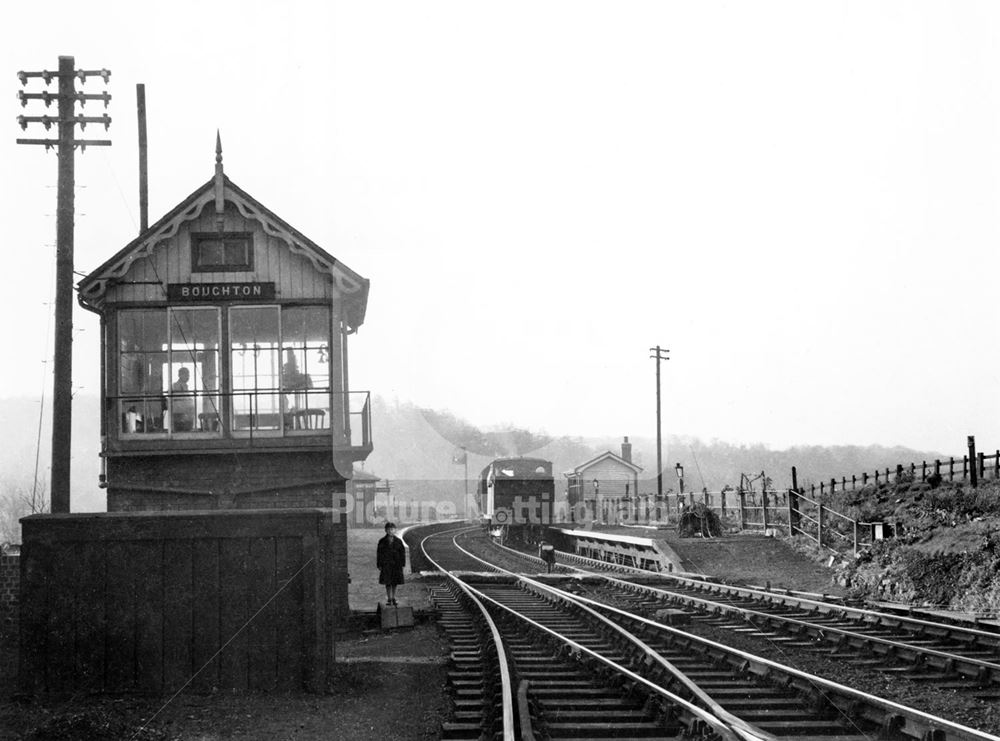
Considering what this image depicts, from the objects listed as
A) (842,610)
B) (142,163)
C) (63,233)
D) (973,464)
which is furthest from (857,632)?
(142,163)

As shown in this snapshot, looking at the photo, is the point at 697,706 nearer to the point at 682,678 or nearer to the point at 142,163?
the point at 682,678

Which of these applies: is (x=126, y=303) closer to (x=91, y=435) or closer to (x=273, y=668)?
(x=273, y=668)

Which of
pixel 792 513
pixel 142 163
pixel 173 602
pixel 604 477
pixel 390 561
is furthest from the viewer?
pixel 604 477

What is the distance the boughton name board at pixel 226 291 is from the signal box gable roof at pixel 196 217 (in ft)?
2.70

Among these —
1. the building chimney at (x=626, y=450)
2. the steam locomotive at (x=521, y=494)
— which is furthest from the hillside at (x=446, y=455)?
the steam locomotive at (x=521, y=494)

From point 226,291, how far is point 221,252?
773 millimetres

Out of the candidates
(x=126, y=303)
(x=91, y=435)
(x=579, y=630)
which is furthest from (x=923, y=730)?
(x=91, y=435)

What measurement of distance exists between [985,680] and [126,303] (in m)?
14.6

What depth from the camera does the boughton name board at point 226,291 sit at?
1852 centimetres

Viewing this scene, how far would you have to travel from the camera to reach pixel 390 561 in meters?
17.7

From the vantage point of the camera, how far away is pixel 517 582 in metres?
23.1

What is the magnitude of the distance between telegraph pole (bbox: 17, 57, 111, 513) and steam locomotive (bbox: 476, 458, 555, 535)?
78.4 feet

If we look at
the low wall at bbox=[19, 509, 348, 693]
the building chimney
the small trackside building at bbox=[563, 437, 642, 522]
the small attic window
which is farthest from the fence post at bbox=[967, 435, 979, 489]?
the building chimney

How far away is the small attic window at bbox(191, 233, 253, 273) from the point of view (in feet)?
61.3
